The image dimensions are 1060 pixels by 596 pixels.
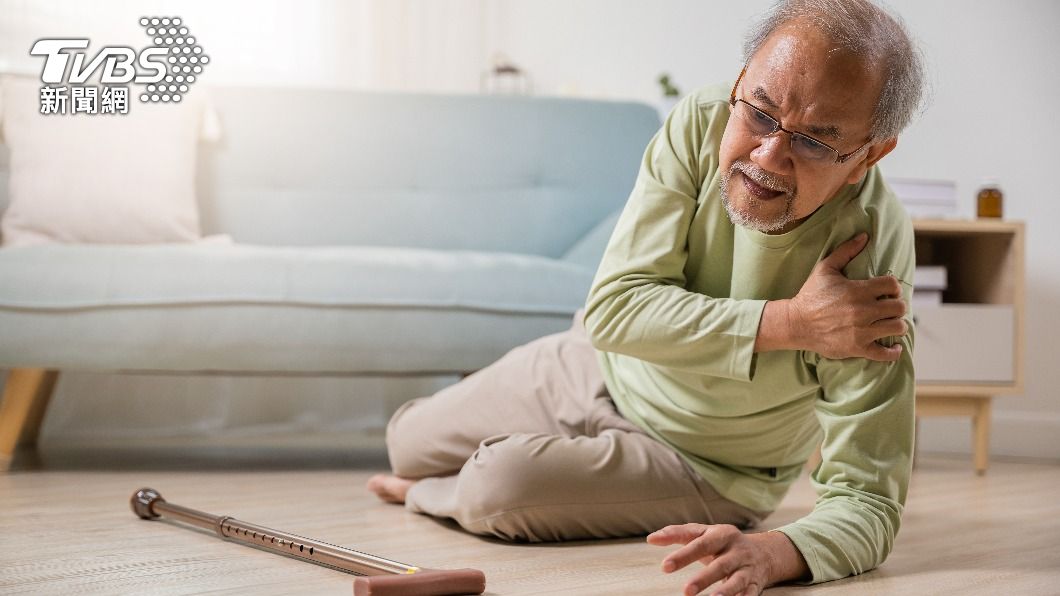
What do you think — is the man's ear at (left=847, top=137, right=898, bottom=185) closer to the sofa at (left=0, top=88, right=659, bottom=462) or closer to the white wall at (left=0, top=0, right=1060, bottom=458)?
the sofa at (left=0, top=88, right=659, bottom=462)

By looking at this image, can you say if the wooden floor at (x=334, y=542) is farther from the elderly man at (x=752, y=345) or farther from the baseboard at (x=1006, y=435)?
the baseboard at (x=1006, y=435)

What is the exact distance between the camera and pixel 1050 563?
1330mm

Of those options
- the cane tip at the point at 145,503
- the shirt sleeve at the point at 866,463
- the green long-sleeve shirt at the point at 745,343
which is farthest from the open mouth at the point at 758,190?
the cane tip at the point at 145,503

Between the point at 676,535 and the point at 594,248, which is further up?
the point at 594,248

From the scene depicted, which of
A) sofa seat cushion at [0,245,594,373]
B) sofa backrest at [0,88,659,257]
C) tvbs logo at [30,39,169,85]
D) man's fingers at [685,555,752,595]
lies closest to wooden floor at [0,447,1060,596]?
man's fingers at [685,555,752,595]

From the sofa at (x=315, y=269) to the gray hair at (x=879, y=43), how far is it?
1.00 metres

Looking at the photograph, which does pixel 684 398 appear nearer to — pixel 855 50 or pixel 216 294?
pixel 855 50

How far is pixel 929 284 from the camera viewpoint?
8.45ft

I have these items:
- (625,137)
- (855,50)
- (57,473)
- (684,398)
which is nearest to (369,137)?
(625,137)

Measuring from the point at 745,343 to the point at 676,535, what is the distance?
0.30m

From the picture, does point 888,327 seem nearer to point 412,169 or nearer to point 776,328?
point 776,328

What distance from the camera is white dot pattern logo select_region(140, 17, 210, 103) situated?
2.59m

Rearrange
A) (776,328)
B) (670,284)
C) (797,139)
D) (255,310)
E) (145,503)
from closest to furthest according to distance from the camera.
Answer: (797,139), (776,328), (670,284), (145,503), (255,310)

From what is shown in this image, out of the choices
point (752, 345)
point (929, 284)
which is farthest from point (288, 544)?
point (929, 284)
